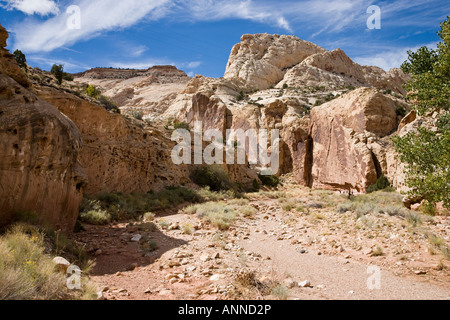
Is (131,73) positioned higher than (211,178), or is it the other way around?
(131,73)

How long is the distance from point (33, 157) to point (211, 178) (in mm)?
15640

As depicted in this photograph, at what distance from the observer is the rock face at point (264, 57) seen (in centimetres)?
5212

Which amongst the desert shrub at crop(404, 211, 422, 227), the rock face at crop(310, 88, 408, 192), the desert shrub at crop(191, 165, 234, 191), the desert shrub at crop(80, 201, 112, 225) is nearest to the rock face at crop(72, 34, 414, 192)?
the rock face at crop(310, 88, 408, 192)

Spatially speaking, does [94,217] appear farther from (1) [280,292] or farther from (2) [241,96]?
(2) [241,96]

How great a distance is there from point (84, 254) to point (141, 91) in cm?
7055

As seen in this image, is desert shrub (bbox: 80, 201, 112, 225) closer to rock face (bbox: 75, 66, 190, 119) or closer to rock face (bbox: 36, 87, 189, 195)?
rock face (bbox: 36, 87, 189, 195)

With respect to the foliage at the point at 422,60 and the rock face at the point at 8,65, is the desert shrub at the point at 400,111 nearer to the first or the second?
the foliage at the point at 422,60

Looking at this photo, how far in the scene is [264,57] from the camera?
57.9 m

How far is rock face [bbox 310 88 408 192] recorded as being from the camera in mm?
22578

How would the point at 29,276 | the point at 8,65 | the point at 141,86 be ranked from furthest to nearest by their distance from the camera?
1. the point at 141,86
2. the point at 8,65
3. the point at 29,276

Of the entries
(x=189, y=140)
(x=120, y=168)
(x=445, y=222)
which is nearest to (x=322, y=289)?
(x=445, y=222)

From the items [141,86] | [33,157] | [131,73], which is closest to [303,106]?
[33,157]

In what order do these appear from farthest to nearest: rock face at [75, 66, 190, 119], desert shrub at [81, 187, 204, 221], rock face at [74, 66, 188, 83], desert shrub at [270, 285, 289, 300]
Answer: rock face at [74, 66, 188, 83]
rock face at [75, 66, 190, 119]
desert shrub at [81, 187, 204, 221]
desert shrub at [270, 285, 289, 300]

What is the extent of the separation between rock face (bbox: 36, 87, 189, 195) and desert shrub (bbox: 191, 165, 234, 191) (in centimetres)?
184
